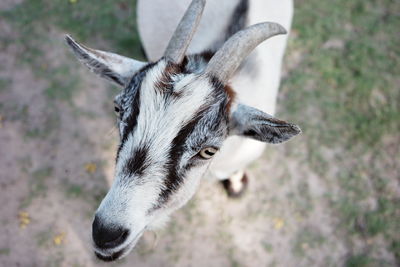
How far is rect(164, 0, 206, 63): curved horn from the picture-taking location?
2801mm

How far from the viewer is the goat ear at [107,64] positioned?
2.77 m

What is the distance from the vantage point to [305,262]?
4.56 m

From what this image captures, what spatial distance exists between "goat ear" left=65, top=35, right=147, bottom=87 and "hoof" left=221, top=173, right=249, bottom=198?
Answer: 2.21m

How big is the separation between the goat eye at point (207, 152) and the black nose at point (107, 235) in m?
0.72

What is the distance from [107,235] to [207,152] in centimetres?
87

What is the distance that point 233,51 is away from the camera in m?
2.67

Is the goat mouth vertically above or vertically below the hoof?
above

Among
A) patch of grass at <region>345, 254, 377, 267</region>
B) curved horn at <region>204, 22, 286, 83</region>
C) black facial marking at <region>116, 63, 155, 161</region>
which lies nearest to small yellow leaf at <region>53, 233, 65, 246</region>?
black facial marking at <region>116, 63, 155, 161</region>

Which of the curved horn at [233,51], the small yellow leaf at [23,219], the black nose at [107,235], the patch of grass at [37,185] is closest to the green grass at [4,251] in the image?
the small yellow leaf at [23,219]

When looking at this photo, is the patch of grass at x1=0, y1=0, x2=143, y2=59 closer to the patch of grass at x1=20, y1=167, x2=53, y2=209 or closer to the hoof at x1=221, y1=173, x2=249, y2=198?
the patch of grass at x1=20, y1=167, x2=53, y2=209

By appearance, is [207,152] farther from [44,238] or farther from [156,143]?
[44,238]

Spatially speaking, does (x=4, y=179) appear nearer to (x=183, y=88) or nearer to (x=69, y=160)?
(x=69, y=160)

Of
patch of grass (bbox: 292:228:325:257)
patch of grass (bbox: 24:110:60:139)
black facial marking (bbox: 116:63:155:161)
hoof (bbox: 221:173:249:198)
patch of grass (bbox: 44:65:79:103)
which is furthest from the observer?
patch of grass (bbox: 44:65:79:103)

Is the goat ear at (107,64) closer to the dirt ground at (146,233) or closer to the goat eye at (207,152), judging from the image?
the goat eye at (207,152)
